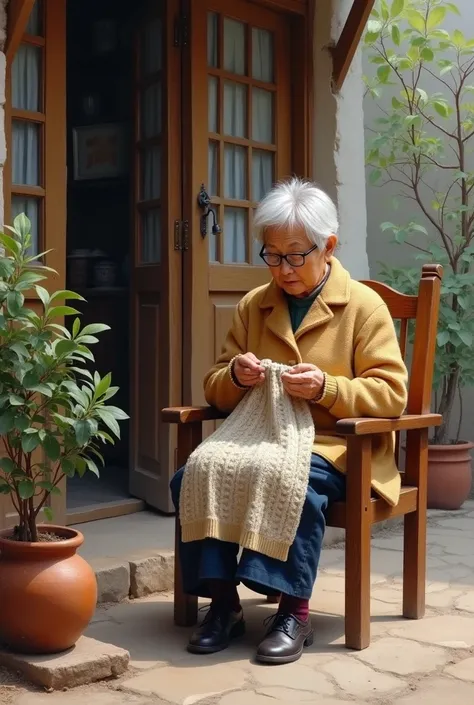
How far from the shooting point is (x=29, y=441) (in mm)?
2857

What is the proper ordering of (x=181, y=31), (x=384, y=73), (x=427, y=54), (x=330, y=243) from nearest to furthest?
(x=330, y=243), (x=181, y=31), (x=427, y=54), (x=384, y=73)

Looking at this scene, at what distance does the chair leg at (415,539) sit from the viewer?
3.40 m

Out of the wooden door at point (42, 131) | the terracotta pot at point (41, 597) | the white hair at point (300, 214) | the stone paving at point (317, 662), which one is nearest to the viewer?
the stone paving at point (317, 662)

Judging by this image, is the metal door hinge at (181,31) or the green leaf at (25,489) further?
the metal door hinge at (181,31)

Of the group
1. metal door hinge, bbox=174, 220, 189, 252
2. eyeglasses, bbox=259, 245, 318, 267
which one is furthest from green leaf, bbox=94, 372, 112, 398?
metal door hinge, bbox=174, 220, 189, 252

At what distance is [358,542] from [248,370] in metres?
0.61

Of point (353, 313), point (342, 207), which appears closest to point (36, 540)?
point (353, 313)

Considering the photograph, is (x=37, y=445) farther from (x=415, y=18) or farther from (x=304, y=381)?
(x=415, y=18)

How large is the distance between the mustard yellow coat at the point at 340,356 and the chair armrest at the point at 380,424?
46 mm

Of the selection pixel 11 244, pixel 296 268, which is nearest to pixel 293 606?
pixel 296 268

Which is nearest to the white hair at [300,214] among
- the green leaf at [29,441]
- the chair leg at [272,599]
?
the green leaf at [29,441]

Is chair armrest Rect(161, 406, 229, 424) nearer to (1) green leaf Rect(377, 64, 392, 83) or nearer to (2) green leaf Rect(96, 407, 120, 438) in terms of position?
(2) green leaf Rect(96, 407, 120, 438)

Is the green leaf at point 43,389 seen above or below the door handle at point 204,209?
below

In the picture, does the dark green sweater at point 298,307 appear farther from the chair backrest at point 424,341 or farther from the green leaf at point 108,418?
the green leaf at point 108,418
